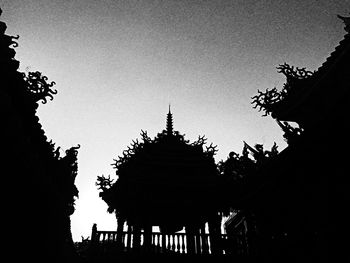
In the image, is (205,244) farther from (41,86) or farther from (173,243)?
(41,86)

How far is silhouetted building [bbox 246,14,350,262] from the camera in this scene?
539 cm

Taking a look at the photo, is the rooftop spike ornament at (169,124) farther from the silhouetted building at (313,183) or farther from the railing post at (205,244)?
the silhouetted building at (313,183)

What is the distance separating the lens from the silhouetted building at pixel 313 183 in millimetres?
5391

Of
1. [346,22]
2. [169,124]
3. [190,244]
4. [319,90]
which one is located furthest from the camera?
[169,124]

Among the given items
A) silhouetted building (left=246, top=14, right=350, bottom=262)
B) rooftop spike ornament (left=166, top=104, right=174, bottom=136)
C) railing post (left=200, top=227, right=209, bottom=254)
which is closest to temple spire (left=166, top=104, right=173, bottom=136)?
rooftop spike ornament (left=166, top=104, right=174, bottom=136)

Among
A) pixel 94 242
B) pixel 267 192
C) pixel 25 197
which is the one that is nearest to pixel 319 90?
pixel 267 192

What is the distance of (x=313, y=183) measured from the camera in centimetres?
613

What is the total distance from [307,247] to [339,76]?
17.8 feet

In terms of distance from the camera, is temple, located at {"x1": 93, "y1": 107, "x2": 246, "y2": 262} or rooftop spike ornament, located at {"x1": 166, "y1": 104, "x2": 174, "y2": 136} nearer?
temple, located at {"x1": 93, "y1": 107, "x2": 246, "y2": 262}

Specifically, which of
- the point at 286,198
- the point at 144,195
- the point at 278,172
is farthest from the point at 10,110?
the point at 144,195

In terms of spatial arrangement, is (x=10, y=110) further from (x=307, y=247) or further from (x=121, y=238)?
(x=121, y=238)

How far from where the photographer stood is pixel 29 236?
3.30 m

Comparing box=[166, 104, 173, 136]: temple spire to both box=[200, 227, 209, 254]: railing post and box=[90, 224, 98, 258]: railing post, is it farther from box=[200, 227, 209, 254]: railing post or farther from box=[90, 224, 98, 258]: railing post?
box=[90, 224, 98, 258]: railing post

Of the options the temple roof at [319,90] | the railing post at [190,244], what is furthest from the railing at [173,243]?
the temple roof at [319,90]
